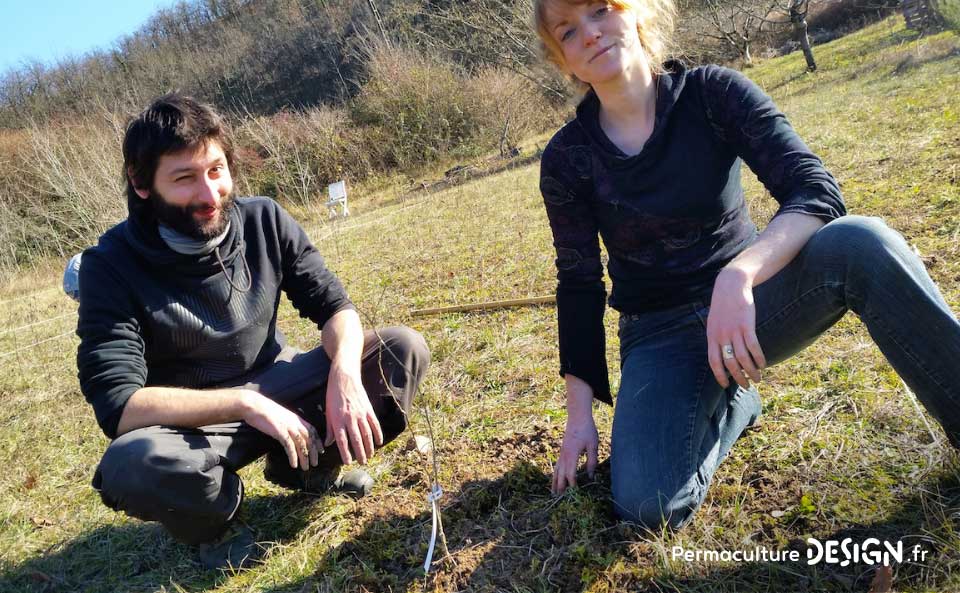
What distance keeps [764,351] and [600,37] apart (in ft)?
3.48

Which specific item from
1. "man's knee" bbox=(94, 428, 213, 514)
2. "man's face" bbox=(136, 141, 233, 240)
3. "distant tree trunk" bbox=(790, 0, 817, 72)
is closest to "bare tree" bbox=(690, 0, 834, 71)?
"distant tree trunk" bbox=(790, 0, 817, 72)

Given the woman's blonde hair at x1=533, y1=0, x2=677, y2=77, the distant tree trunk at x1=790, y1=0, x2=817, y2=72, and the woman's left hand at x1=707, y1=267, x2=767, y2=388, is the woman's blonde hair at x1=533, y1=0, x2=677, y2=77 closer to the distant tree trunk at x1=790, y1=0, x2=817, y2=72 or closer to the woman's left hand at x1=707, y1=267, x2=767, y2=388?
the woman's left hand at x1=707, y1=267, x2=767, y2=388

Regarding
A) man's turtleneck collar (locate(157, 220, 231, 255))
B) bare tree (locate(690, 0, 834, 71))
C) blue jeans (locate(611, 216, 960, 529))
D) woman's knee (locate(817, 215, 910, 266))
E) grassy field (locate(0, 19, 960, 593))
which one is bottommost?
grassy field (locate(0, 19, 960, 593))

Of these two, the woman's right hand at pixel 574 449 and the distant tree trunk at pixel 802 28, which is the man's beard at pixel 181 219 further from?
the distant tree trunk at pixel 802 28

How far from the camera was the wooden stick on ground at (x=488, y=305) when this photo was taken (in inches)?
158

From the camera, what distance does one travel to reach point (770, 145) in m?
1.70

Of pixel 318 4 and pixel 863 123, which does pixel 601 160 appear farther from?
pixel 318 4

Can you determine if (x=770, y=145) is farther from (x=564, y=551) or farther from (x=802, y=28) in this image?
(x=802, y=28)

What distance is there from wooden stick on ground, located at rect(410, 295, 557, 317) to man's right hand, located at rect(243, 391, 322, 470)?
2.22 metres

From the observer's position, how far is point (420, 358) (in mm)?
2383

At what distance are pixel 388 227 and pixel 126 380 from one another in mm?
7598

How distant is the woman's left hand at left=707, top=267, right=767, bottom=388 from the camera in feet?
4.83

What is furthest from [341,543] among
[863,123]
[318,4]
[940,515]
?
[318,4]

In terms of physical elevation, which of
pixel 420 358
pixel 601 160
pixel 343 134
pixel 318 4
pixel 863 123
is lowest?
pixel 863 123
